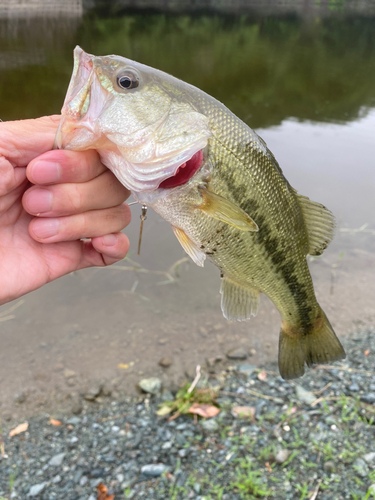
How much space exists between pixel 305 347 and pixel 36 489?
7.46 feet

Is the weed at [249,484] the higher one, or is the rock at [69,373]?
the weed at [249,484]

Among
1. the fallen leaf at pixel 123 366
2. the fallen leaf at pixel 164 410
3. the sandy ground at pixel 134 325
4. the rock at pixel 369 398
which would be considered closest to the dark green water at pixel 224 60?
the sandy ground at pixel 134 325

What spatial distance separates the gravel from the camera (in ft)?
8.89

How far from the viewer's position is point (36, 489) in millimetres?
2762

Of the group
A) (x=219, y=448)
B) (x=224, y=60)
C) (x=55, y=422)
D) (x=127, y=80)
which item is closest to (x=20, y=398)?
(x=55, y=422)

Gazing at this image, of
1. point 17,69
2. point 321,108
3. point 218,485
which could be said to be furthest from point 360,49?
point 218,485

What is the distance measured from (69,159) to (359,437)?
3052 millimetres

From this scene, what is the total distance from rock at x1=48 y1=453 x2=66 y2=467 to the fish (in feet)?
6.69

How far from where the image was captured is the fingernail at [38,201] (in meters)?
1.72

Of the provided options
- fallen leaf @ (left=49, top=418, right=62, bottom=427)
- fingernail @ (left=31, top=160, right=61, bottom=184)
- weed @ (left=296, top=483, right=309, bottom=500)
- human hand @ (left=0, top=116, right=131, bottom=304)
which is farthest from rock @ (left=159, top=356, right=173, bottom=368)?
fingernail @ (left=31, top=160, right=61, bottom=184)

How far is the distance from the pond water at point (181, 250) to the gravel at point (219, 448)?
54 cm

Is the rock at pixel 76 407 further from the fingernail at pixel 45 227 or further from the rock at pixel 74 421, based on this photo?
the fingernail at pixel 45 227

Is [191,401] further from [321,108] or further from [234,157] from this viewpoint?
[321,108]

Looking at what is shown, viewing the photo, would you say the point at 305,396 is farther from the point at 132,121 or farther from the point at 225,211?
the point at 132,121
